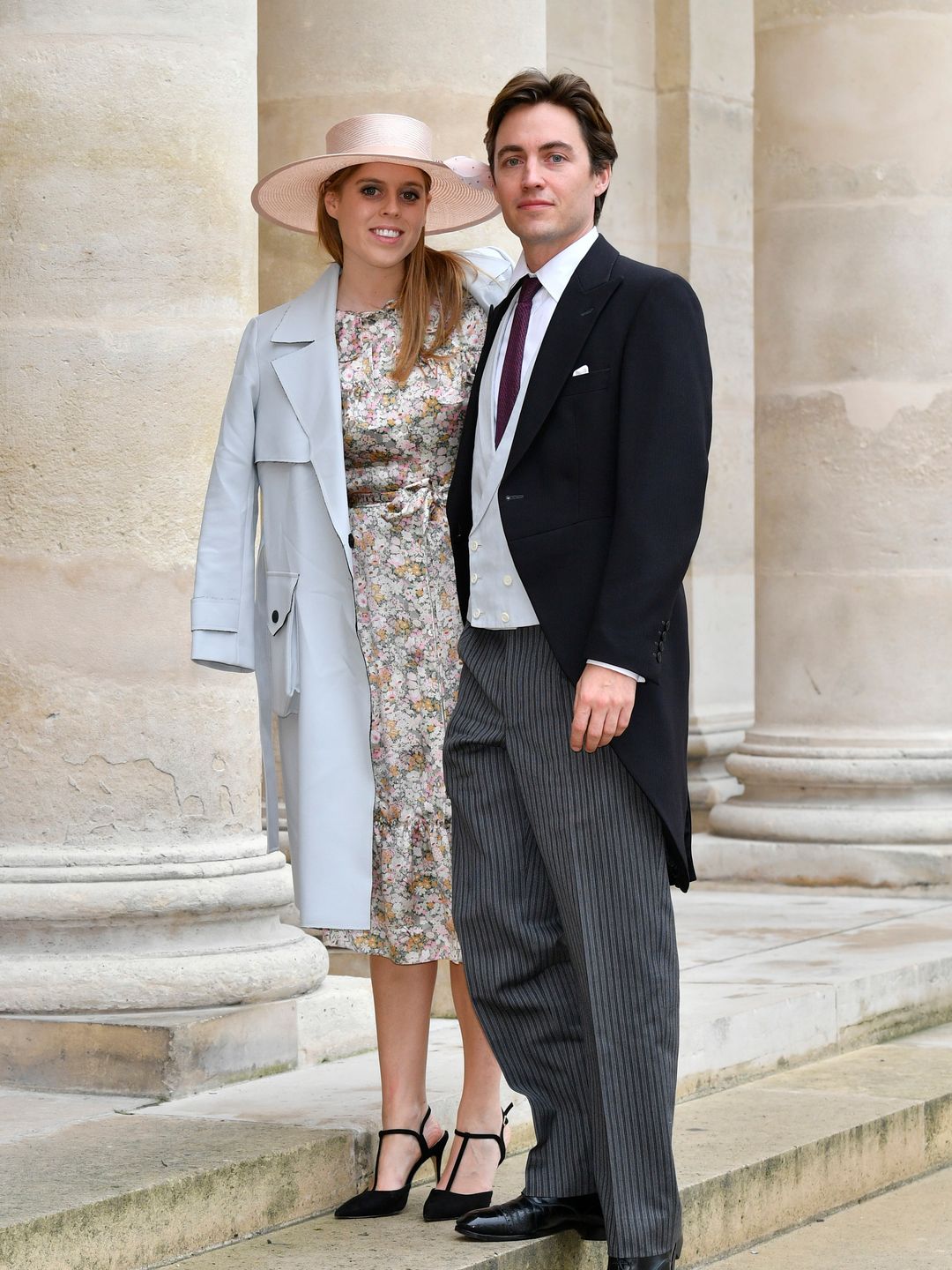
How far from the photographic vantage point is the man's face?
14.0ft

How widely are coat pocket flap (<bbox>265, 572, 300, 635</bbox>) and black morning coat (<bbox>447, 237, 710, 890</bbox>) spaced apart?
606 millimetres

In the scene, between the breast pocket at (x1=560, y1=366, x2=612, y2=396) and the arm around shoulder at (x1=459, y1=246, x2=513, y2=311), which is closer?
the breast pocket at (x1=560, y1=366, x2=612, y2=396)

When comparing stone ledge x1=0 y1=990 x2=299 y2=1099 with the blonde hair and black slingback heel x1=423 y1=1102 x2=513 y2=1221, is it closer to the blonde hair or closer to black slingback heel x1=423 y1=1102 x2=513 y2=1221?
black slingback heel x1=423 y1=1102 x2=513 y2=1221

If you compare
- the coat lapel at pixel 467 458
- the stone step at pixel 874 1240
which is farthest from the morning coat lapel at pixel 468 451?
the stone step at pixel 874 1240

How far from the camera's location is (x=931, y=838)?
9477mm

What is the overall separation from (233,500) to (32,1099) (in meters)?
1.61

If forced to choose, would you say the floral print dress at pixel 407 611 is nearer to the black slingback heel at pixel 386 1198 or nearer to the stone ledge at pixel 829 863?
the black slingback heel at pixel 386 1198

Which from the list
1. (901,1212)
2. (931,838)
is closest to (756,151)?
(931,838)

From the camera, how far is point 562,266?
4.32 m

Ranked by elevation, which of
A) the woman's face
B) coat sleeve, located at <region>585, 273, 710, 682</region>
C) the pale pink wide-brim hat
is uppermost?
the pale pink wide-brim hat

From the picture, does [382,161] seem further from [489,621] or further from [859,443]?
[859,443]

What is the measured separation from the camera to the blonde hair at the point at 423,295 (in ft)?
15.2

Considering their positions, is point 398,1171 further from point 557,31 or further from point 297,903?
point 557,31

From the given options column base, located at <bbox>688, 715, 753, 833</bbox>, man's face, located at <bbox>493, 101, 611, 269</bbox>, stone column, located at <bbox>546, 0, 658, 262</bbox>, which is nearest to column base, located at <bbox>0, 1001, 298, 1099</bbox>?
man's face, located at <bbox>493, 101, 611, 269</bbox>
